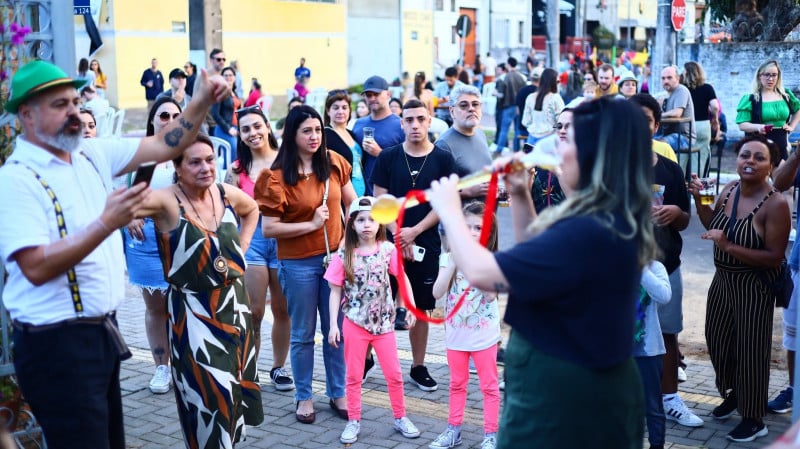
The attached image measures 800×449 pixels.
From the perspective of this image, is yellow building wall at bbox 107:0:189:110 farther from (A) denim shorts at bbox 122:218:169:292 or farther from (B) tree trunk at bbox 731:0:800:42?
(A) denim shorts at bbox 122:218:169:292

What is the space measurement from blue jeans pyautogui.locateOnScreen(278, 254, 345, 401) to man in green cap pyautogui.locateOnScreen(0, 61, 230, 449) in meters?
2.28

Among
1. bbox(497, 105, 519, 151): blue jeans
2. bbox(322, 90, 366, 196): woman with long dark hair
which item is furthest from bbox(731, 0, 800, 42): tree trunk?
bbox(322, 90, 366, 196): woman with long dark hair

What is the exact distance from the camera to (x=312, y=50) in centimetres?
3728

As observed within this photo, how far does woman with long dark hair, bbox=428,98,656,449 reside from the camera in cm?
279

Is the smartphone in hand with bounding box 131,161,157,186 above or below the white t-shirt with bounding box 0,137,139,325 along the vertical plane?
above

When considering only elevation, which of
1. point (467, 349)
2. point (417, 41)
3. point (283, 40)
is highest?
point (417, 41)

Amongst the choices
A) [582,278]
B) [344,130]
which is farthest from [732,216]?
[344,130]

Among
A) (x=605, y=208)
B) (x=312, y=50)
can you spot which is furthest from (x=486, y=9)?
(x=605, y=208)

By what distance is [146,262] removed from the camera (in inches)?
251

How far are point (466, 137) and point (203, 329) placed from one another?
2.97 m

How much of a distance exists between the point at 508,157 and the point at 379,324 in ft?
8.74

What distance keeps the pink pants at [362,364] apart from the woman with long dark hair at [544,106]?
8.05m

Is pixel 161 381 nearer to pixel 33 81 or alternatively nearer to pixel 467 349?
pixel 467 349

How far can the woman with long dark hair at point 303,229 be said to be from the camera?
19.2 feet
